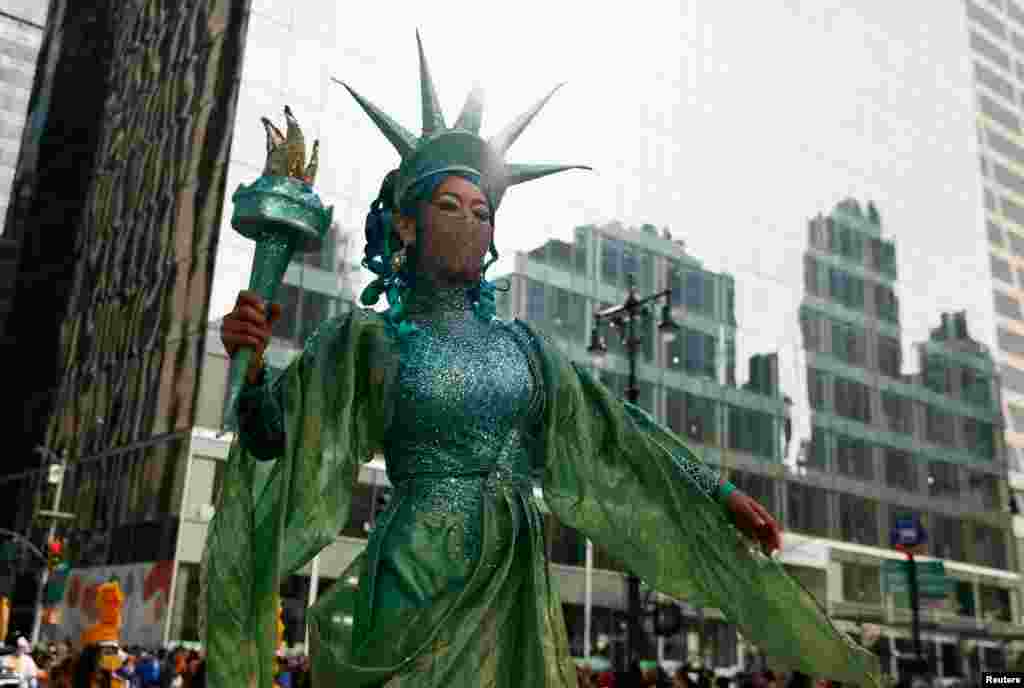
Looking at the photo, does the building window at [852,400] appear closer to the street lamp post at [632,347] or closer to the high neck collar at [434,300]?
the street lamp post at [632,347]

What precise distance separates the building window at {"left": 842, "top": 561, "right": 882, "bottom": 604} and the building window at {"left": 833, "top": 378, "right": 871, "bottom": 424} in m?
6.40

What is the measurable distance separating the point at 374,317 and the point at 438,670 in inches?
52.2

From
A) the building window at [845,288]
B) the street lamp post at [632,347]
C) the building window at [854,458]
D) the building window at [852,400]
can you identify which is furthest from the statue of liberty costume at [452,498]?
the building window at [845,288]

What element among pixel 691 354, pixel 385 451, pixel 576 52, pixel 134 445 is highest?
pixel 576 52

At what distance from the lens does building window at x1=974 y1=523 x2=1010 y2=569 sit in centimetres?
4897

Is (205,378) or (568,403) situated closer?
(568,403)

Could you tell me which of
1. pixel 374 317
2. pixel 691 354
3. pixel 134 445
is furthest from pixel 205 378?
pixel 374 317

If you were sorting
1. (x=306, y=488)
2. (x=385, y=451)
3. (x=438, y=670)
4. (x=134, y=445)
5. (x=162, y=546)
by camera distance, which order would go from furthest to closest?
1. (x=134, y=445)
2. (x=162, y=546)
3. (x=385, y=451)
4. (x=306, y=488)
5. (x=438, y=670)

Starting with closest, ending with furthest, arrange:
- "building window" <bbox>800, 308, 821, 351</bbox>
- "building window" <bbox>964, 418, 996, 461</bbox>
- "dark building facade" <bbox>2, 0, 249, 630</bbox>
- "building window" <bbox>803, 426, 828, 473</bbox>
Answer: "dark building facade" <bbox>2, 0, 249, 630</bbox>, "building window" <bbox>803, 426, 828, 473</bbox>, "building window" <bbox>800, 308, 821, 351</bbox>, "building window" <bbox>964, 418, 996, 461</bbox>

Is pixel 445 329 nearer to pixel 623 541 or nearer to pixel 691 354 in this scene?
pixel 623 541

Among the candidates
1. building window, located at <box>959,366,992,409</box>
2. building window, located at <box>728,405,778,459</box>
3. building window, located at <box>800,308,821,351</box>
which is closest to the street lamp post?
building window, located at <box>728,405,778,459</box>

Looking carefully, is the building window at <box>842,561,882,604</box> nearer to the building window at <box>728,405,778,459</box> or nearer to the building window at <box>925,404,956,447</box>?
the building window at <box>728,405,778,459</box>

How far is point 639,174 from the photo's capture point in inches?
1624

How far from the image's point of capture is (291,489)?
137 inches
